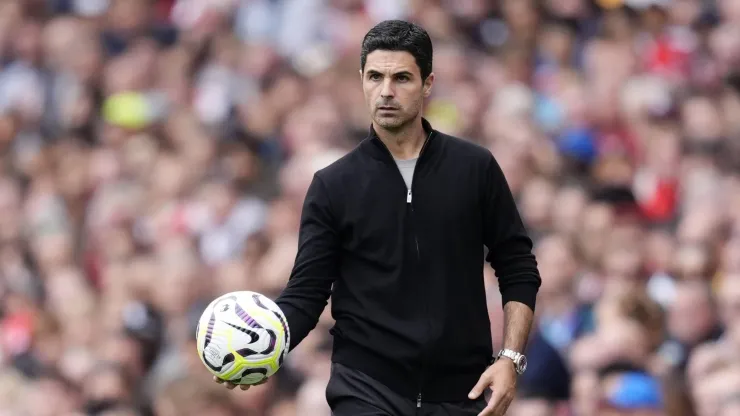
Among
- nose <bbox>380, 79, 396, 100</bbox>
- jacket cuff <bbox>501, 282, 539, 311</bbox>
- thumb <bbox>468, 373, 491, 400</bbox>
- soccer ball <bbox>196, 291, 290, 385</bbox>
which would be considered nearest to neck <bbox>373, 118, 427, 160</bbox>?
nose <bbox>380, 79, 396, 100</bbox>

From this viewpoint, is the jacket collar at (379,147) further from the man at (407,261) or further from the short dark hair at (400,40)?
the short dark hair at (400,40)

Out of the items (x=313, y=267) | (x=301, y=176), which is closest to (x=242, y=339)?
(x=313, y=267)

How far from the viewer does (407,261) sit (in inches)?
222

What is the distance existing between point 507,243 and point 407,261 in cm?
40

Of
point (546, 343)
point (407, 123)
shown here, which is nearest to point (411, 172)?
point (407, 123)

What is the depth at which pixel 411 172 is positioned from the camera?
575cm

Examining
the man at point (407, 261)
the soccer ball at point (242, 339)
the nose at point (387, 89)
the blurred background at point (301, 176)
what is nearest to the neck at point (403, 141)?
the man at point (407, 261)

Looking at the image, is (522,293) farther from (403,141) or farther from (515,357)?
(403,141)

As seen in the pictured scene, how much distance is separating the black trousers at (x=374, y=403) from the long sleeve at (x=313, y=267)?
8.8 inches

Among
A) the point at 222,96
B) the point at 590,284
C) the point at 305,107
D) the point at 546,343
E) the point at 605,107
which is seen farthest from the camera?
the point at 222,96

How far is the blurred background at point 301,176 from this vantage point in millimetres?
9367

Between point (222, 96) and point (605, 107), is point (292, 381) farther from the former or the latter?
point (222, 96)

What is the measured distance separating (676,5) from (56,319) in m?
5.45

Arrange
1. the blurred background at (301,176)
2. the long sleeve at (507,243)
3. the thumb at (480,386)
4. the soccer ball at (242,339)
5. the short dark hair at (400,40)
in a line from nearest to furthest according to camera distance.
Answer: the soccer ball at (242,339) → the thumb at (480,386) → the short dark hair at (400,40) → the long sleeve at (507,243) → the blurred background at (301,176)
